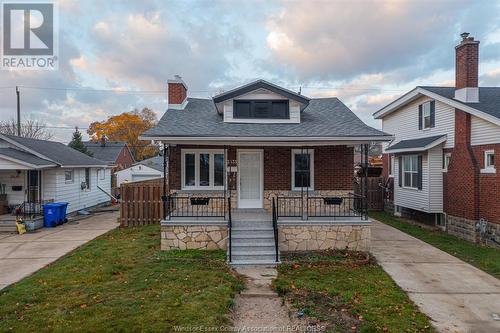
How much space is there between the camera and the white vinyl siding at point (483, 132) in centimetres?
1042

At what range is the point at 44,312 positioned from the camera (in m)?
5.16

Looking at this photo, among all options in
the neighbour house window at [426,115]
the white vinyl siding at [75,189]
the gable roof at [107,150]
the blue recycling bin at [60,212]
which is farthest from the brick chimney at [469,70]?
the gable roof at [107,150]

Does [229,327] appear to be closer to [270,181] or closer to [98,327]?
[98,327]

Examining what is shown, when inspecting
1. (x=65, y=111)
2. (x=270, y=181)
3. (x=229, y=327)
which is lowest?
(x=229, y=327)

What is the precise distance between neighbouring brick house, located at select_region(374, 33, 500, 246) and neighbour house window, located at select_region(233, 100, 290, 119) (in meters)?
6.55

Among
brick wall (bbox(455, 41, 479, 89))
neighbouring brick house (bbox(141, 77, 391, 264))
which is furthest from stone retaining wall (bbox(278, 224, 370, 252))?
brick wall (bbox(455, 41, 479, 89))

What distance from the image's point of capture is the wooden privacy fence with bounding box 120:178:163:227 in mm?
13070

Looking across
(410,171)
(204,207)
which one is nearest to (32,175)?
(204,207)

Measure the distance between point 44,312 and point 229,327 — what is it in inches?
123

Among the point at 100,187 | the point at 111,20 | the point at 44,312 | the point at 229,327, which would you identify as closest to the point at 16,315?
the point at 44,312

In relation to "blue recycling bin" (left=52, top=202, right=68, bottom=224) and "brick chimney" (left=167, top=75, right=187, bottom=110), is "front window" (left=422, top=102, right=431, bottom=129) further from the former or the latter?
"blue recycling bin" (left=52, top=202, right=68, bottom=224)

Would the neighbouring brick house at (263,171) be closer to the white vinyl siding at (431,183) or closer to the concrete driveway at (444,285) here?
the concrete driveway at (444,285)

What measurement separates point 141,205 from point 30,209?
5.79m

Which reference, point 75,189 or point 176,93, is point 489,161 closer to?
point 176,93
